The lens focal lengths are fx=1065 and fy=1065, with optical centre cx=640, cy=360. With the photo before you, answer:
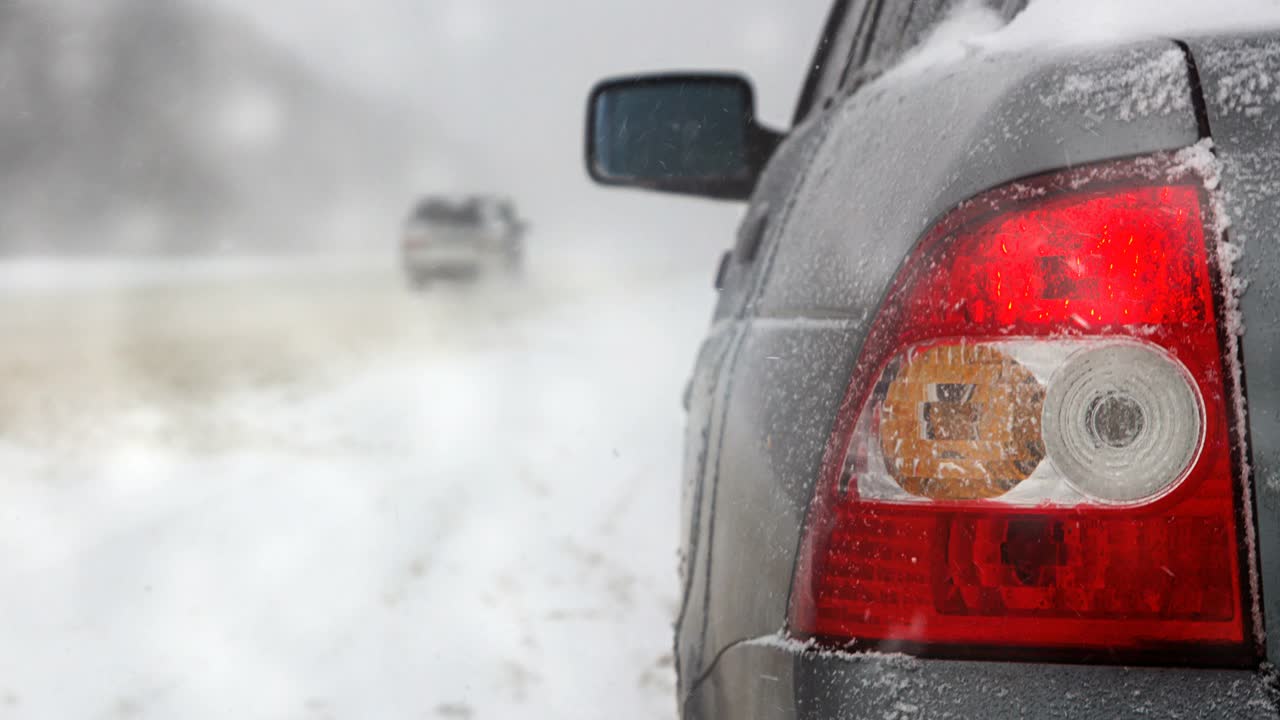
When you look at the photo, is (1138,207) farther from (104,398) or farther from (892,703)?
(104,398)

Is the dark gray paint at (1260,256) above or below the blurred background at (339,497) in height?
above

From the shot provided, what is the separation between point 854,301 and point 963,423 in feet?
0.67

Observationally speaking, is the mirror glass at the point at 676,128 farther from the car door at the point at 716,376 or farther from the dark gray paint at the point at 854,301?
the dark gray paint at the point at 854,301

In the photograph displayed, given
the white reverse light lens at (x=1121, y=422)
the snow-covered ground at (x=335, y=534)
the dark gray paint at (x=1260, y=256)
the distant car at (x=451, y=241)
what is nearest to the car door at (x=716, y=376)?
the white reverse light lens at (x=1121, y=422)

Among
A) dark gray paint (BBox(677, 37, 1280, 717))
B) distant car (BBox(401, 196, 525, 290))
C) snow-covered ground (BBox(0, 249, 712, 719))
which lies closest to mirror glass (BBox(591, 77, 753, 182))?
dark gray paint (BBox(677, 37, 1280, 717))

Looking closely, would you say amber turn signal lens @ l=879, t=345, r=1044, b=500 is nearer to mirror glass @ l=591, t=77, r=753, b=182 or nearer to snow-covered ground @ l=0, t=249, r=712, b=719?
mirror glass @ l=591, t=77, r=753, b=182

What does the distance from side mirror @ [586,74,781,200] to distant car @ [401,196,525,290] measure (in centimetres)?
1887

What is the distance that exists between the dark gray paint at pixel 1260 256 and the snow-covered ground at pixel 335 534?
2.13 meters

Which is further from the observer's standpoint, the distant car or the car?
the distant car

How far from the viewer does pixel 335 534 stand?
15.1 ft

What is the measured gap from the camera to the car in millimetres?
1007

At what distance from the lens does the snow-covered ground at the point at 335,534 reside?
3078 millimetres

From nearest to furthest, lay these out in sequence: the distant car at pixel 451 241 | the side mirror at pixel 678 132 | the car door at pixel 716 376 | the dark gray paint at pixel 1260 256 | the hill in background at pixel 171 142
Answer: the dark gray paint at pixel 1260 256 → the car door at pixel 716 376 → the side mirror at pixel 678 132 → the distant car at pixel 451 241 → the hill in background at pixel 171 142

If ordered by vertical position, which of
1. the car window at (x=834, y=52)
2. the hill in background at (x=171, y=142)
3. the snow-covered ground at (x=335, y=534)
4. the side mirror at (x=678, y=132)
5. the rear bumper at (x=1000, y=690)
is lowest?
the snow-covered ground at (x=335, y=534)
